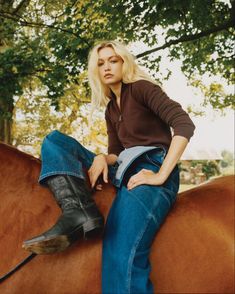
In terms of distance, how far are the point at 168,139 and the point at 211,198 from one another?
48cm

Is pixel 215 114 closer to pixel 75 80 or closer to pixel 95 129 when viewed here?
pixel 95 129

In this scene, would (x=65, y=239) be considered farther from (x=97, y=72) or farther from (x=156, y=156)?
(x=97, y=72)

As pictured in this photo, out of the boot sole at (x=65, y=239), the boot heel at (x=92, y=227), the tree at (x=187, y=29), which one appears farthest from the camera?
the tree at (x=187, y=29)

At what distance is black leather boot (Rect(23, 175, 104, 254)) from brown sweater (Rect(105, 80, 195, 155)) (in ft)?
1.72

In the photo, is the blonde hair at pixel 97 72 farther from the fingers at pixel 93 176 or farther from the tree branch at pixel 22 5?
the tree branch at pixel 22 5

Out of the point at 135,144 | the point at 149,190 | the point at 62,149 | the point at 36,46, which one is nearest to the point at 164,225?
the point at 149,190

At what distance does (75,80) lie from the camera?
7.98 metres

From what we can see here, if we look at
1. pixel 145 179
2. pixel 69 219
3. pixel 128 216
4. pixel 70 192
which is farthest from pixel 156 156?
pixel 69 219

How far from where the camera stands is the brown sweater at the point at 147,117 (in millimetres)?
2422

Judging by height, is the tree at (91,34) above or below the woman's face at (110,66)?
above

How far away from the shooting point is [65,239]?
2066mm

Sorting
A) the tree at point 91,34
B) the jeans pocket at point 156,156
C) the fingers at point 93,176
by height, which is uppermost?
the tree at point 91,34

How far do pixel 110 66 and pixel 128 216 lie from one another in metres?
1.08

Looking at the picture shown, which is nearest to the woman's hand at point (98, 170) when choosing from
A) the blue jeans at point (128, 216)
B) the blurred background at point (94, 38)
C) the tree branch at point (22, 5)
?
the blue jeans at point (128, 216)
